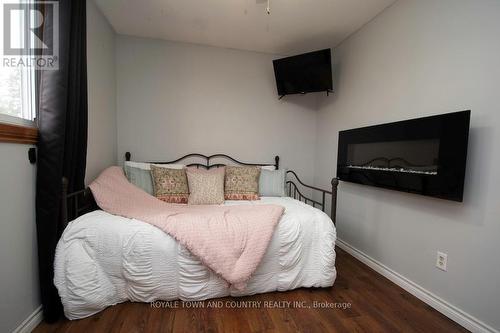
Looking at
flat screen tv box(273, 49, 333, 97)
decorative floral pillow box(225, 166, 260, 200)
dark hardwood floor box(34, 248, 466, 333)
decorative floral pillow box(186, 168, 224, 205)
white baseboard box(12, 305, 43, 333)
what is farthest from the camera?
flat screen tv box(273, 49, 333, 97)

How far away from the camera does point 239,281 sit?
1.39 m

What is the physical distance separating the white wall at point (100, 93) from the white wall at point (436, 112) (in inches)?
97.1

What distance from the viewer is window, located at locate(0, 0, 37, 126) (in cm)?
111

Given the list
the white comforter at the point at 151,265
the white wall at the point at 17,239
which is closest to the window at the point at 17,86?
the white wall at the point at 17,239

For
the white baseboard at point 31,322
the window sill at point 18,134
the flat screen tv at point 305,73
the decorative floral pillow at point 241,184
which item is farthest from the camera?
the flat screen tv at point 305,73

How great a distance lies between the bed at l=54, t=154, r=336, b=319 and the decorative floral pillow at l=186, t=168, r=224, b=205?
0.67 metres

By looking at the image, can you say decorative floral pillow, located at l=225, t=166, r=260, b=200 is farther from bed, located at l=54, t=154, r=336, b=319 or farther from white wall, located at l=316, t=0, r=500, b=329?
white wall, located at l=316, t=0, r=500, b=329

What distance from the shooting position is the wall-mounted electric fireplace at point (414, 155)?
4.40 feet

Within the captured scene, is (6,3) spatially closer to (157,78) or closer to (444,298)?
(157,78)

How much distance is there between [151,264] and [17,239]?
673 mm

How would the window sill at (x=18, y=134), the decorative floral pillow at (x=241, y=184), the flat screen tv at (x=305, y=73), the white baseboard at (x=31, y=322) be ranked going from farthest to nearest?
the flat screen tv at (x=305, y=73) → the decorative floral pillow at (x=241, y=184) → the white baseboard at (x=31, y=322) → the window sill at (x=18, y=134)

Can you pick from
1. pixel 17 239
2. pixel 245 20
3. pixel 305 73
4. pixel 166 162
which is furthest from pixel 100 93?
pixel 305 73

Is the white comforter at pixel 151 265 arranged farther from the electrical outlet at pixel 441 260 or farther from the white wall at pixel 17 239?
the electrical outlet at pixel 441 260

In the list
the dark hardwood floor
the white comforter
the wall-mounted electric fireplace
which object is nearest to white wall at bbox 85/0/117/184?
the white comforter
